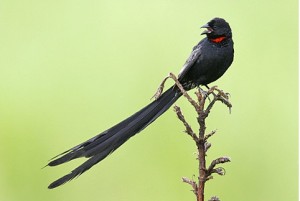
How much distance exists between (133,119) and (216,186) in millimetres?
1726

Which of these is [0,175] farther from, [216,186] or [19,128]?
[216,186]

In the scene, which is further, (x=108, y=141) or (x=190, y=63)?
(x=190, y=63)

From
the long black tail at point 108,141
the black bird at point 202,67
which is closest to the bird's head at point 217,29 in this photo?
the black bird at point 202,67

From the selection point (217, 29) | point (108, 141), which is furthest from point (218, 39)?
point (108, 141)

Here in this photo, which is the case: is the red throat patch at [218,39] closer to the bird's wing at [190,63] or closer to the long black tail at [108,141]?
the bird's wing at [190,63]

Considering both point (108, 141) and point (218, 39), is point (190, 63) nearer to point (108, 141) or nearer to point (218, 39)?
point (218, 39)

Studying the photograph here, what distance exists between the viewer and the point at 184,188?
12.5 ft

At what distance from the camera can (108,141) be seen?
204cm

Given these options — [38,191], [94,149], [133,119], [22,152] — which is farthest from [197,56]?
[22,152]

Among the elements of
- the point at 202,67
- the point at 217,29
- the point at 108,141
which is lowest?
the point at 108,141

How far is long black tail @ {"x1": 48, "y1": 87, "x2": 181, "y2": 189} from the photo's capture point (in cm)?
187

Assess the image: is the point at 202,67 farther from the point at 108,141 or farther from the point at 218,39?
the point at 108,141

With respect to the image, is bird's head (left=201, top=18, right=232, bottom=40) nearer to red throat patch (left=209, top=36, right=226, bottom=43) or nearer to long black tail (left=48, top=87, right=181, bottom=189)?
red throat patch (left=209, top=36, right=226, bottom=43)

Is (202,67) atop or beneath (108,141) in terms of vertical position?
atop
